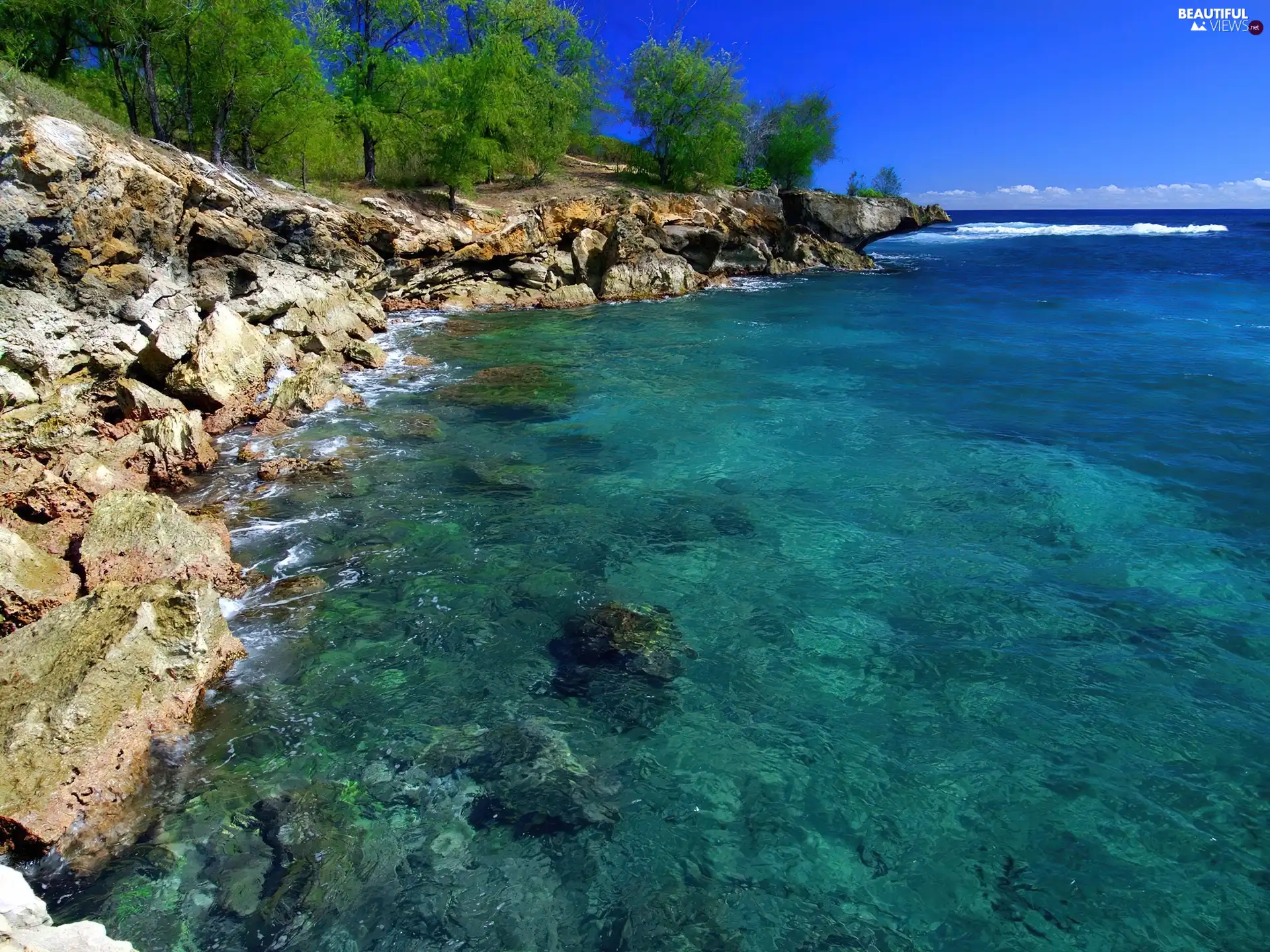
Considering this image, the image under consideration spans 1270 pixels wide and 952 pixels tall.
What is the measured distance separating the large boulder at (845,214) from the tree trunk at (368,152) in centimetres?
2651

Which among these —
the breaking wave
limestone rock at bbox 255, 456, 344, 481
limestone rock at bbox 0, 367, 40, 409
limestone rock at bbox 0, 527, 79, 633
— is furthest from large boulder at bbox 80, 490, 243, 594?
the breaking wave

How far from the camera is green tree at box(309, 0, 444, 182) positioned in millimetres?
29938

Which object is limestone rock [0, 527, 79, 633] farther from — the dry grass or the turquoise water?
the dry grass

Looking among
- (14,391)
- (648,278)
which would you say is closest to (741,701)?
(14,391)

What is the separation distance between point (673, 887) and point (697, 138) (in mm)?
43510

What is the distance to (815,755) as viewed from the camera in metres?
6.08

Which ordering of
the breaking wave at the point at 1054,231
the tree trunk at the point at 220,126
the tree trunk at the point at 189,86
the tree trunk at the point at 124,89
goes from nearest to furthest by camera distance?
1. the tree trunk at the point at 124,89
2. the tree trunk at the point at 189,86
3. the tree trunk at the point at 220,126
4. the breaking wave at the point at 1054,231

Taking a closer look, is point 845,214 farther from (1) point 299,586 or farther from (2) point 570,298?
(1) point 299,586

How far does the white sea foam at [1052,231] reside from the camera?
81.4m

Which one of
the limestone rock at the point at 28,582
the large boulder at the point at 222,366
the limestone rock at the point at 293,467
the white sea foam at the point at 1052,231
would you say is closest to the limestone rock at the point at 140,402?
the large boulder at the point at 222,366

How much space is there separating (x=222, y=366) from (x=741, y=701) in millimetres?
12652

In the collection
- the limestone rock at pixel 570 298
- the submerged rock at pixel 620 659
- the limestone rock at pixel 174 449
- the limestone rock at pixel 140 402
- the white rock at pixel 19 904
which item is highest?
the limestone rock at pixel 570 298

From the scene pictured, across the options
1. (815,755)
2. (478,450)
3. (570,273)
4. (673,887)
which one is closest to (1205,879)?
(815,755)

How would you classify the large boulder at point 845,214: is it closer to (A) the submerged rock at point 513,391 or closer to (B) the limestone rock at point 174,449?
(A) the submerged rock at point 513,391
